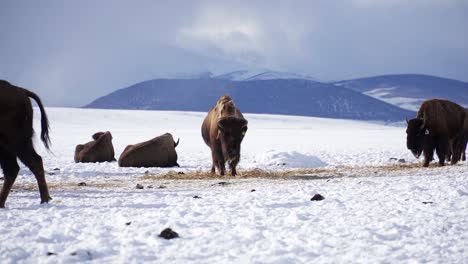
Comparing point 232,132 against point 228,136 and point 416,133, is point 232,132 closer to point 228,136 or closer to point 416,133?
point 228,136

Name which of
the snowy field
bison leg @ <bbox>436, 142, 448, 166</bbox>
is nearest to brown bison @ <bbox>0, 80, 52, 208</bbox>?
the snowy field

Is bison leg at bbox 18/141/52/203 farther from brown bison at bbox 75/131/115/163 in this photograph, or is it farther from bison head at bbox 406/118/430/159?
brown bison at bbox 75/131/115/163

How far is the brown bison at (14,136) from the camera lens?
763cm

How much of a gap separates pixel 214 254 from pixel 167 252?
1.34 feet

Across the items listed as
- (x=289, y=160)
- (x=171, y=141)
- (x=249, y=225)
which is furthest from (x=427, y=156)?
(x=249, y=225)

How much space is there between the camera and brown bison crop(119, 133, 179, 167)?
18.2 m

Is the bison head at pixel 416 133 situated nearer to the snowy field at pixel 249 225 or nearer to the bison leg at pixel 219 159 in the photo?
the bison leg at pixel 219 159

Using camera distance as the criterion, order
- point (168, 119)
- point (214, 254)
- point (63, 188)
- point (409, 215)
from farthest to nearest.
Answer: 1. point (168, 119)
2. point (63, 188)
3. point (409, 215)
4. point (214, 254)

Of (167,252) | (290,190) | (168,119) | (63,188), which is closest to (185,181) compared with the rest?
(63,188)

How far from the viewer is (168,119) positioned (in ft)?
276

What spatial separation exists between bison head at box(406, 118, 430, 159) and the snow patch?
351cm

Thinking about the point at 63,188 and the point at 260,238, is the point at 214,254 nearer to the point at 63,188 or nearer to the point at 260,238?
the point at 260,238

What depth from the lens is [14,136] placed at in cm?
773

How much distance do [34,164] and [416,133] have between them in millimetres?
11733
